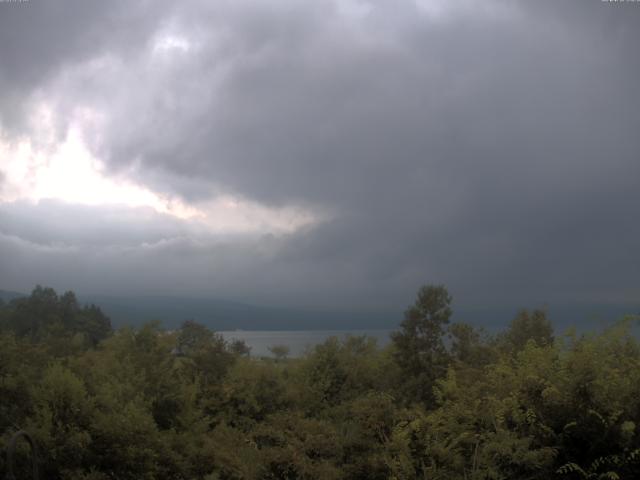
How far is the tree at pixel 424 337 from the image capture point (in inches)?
840

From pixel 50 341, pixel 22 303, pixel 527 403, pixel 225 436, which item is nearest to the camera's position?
Answer: pixel 527 403

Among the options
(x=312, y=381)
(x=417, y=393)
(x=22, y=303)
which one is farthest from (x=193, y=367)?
(x=22, y=303)

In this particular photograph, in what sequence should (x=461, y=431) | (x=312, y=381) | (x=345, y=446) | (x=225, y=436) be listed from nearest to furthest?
1. (x=461, y=431)
2. (x=345, y=446)
3. (x=225, y=436)
4. (x=312, y=381)

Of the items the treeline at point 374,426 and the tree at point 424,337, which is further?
the tree at point 424,337

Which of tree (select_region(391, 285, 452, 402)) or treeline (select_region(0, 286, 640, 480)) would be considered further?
tree (select_region(391, 285, 452, 402))

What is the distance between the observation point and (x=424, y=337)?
21750 millimetres

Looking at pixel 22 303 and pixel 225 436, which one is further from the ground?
pixel 22 303

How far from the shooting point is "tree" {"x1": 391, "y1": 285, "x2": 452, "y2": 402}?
2134cm

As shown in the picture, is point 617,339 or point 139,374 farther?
point 139,374

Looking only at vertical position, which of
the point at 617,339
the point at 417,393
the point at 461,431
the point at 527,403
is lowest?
the point at 417,393

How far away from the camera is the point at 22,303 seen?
50.5m

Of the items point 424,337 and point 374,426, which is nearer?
point 374,426

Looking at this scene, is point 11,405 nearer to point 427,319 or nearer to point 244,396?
point 244,396

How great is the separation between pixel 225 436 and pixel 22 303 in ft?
145
